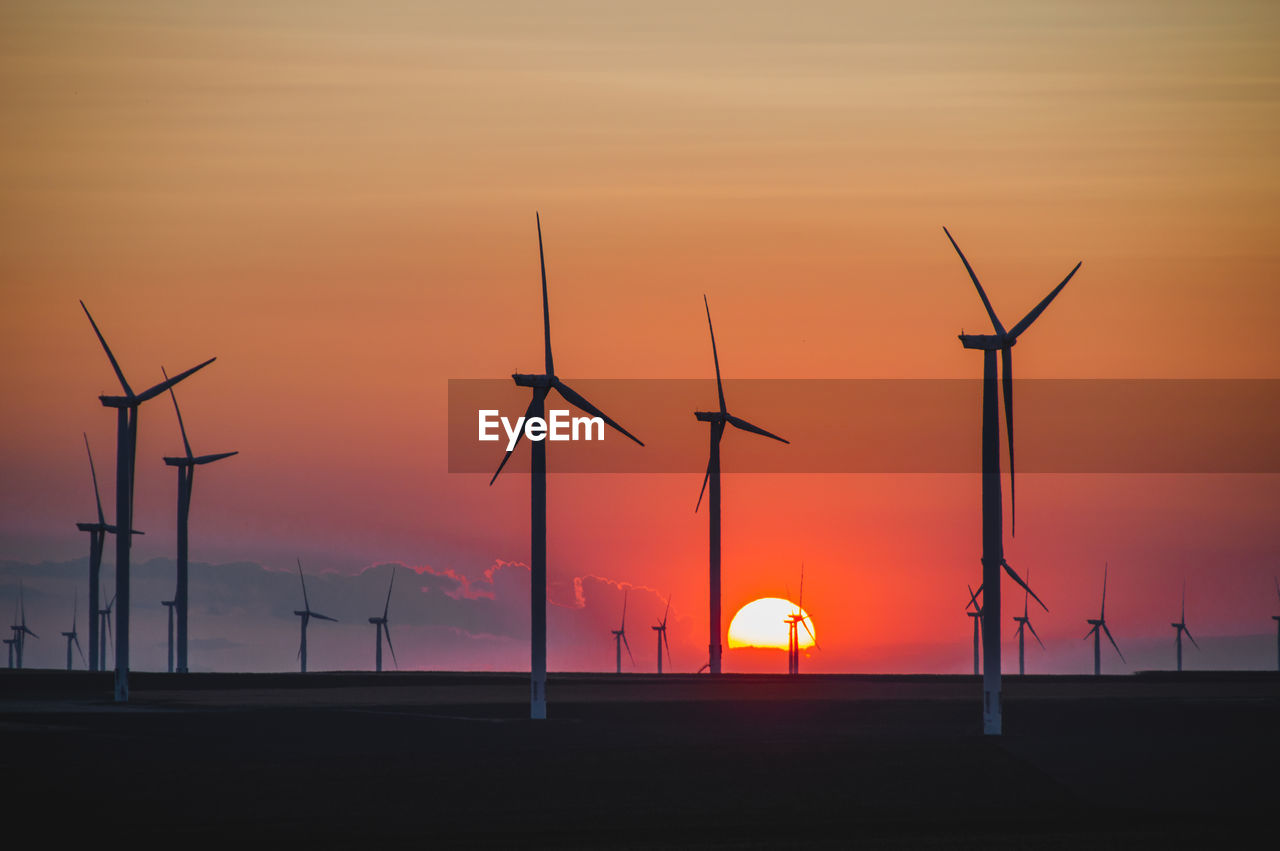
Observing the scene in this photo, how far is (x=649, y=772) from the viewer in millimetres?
59594

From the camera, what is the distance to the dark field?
1884 inches

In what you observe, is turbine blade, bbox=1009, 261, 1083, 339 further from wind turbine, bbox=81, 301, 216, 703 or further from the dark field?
wind turbine, bbox=81, 301, 216, 703

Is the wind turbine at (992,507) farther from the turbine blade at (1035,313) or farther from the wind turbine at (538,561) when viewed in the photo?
the wind turbine at (538,561)

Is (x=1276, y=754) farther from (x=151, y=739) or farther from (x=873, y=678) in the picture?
(x=873, y=678)

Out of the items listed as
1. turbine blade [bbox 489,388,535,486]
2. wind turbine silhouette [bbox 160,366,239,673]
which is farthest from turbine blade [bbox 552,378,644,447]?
wind turbine silhouette [bbox 160,366,239,673]

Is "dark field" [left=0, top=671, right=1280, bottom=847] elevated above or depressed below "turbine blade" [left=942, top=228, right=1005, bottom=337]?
below

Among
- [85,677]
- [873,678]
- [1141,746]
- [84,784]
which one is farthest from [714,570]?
[84,784]

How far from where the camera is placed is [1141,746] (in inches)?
2766

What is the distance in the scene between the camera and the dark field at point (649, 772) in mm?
47844

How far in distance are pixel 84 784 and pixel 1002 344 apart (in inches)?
1641

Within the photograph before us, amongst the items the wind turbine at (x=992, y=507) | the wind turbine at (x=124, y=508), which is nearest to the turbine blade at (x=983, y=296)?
the wind turbine at (x=992, y=507)

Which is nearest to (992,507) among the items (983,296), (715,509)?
(983,296)

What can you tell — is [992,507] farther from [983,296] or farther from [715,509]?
[715,509]

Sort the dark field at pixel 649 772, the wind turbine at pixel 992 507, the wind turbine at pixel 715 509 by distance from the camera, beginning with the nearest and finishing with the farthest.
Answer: the dark field at pixel 649 772
the wind turbine at pixel 992 507
the wind turbine at pixel 715 509
